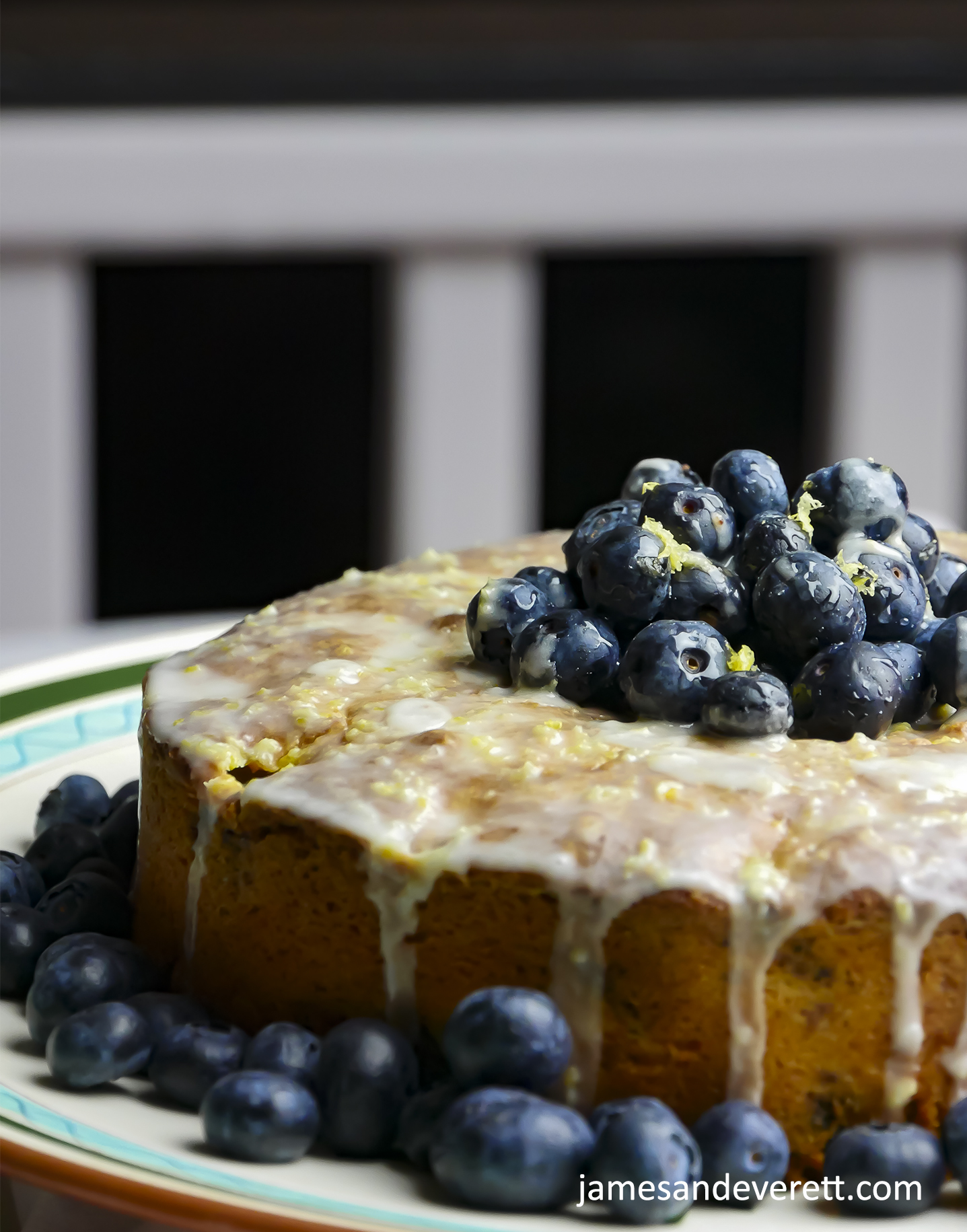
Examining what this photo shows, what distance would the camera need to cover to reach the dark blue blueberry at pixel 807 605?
4.50 ft

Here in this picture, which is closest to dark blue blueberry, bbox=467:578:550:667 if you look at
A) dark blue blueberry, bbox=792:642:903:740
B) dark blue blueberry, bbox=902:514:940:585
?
dark blue blueberry, bbox=792:642:903:740

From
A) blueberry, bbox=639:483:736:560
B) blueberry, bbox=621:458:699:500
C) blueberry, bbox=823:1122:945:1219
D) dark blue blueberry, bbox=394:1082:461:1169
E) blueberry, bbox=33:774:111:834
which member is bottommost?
blueberry, bbox=823:1122:945:1219

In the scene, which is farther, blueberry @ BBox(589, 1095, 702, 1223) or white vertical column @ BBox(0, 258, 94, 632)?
white vertical column @ BBox(0, 258, 94, 632)

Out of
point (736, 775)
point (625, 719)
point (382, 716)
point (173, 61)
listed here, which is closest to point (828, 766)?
point (736, 775)

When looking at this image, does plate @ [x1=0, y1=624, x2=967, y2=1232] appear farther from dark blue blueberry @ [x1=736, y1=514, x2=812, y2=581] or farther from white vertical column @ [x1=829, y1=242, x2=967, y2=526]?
white vertical column @ [x1=829, y1=242, x2=967, y2=526]

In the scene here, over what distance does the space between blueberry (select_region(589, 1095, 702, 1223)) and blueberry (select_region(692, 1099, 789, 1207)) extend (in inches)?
0.6

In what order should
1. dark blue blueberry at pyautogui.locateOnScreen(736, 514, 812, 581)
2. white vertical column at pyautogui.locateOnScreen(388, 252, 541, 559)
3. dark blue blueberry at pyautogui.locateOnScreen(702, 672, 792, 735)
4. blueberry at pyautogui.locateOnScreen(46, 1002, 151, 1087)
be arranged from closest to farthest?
1. blueberry at pyautogui.locateOnScreen(46, 1002, 151, 1087)
2. dark blue blueberry at pyautogui.locateOnScreen(702, 672, 792, 735)
3. dark blue blueberry at pyautogui.locateOnScreen(736, 514, 812, 581)
4. white vertical column at pyautogui.locateOnScreen(388, 252, 541, 559)

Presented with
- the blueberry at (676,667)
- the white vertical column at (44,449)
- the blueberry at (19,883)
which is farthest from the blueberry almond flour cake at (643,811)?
the white vertical column at (44,449)

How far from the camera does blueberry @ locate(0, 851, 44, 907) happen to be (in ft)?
5.10

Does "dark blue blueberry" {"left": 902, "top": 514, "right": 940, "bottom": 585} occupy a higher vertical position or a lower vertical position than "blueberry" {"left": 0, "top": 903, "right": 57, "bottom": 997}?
higher

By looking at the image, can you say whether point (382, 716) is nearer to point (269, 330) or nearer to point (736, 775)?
point (736, 775)

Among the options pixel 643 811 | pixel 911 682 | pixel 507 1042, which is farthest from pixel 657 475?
pixel 507 1042

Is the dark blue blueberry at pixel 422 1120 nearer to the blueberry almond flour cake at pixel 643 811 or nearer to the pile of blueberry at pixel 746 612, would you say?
the blueberry almond flour cake at pixel 643 811

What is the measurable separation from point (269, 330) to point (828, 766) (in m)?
3.02
